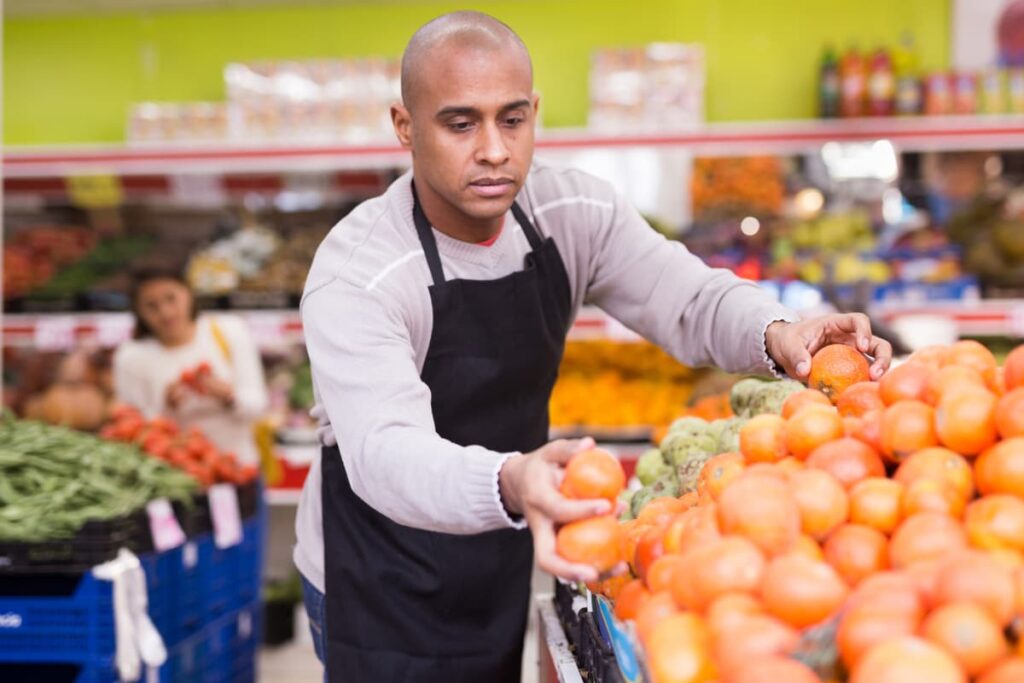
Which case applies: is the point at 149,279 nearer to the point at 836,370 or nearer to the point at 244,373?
the point at 244,373

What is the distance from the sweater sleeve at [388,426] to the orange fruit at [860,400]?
1.97 ft

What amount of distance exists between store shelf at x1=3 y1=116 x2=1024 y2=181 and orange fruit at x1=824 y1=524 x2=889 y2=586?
450cm

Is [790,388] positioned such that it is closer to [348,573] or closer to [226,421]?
[348,573]

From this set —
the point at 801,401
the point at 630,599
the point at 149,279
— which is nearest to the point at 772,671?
the point at 630,599

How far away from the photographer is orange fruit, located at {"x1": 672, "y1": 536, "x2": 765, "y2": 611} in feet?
4.25

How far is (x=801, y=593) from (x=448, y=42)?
1.13 metres

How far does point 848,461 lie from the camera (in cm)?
150

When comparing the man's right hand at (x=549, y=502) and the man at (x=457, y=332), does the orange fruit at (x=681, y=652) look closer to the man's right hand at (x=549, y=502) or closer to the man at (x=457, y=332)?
the man's right hand at (x=549, y=502)

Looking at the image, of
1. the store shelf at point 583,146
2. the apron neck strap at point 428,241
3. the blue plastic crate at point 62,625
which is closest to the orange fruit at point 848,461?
the apron neck strap at point 428,241

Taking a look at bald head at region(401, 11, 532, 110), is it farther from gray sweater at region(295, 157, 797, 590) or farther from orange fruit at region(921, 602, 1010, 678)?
orange fruit at region(921, 602, 1010, 678)

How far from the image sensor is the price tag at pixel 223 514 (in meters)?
3.89

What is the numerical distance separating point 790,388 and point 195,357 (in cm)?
311

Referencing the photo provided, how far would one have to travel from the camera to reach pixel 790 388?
2.63 metres

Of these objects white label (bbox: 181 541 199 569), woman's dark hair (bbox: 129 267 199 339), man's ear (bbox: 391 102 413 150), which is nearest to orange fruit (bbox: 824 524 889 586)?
man's ear (bbox: 391 102 413 150)
